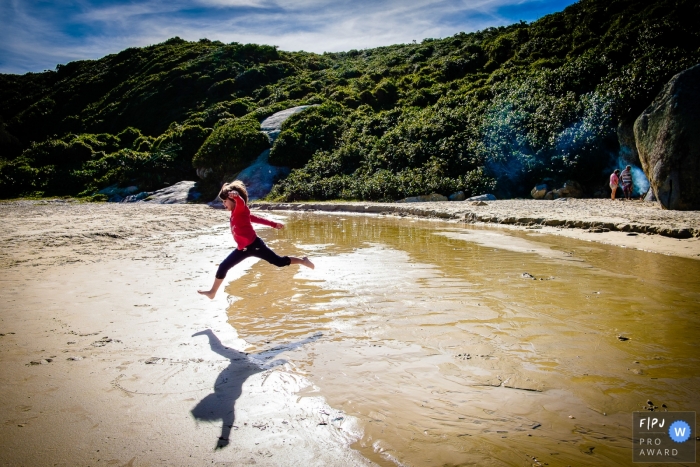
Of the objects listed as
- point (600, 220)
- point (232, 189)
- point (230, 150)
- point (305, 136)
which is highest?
point (305, 136)

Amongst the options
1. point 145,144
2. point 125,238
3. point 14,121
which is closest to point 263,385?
point 125,238

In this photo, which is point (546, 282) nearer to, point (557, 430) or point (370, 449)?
point (557, 430)

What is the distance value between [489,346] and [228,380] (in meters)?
2.20

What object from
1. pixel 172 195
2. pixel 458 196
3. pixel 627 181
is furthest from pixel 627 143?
pixel 172 195

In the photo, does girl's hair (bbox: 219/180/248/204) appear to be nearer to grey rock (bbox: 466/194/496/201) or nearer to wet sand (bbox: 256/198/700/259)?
wet sand (bbox: 256/198/700/259)

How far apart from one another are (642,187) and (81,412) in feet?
64.1

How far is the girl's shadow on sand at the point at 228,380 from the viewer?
2.53m

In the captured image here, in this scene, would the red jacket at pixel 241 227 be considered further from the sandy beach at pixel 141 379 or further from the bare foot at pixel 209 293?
the sandy beach at pixel 141 379

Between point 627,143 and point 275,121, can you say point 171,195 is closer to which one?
point 275,121

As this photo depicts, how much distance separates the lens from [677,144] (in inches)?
472

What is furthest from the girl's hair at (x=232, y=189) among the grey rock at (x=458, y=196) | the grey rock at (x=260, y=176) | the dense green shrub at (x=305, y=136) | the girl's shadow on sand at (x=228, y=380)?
→ the dense green shrub at (x=305, y=136)

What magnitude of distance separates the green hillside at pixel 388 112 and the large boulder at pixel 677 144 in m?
5.05

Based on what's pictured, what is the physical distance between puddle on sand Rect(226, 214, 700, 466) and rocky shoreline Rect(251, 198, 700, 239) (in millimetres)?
2631

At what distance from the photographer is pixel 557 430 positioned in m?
2.41
